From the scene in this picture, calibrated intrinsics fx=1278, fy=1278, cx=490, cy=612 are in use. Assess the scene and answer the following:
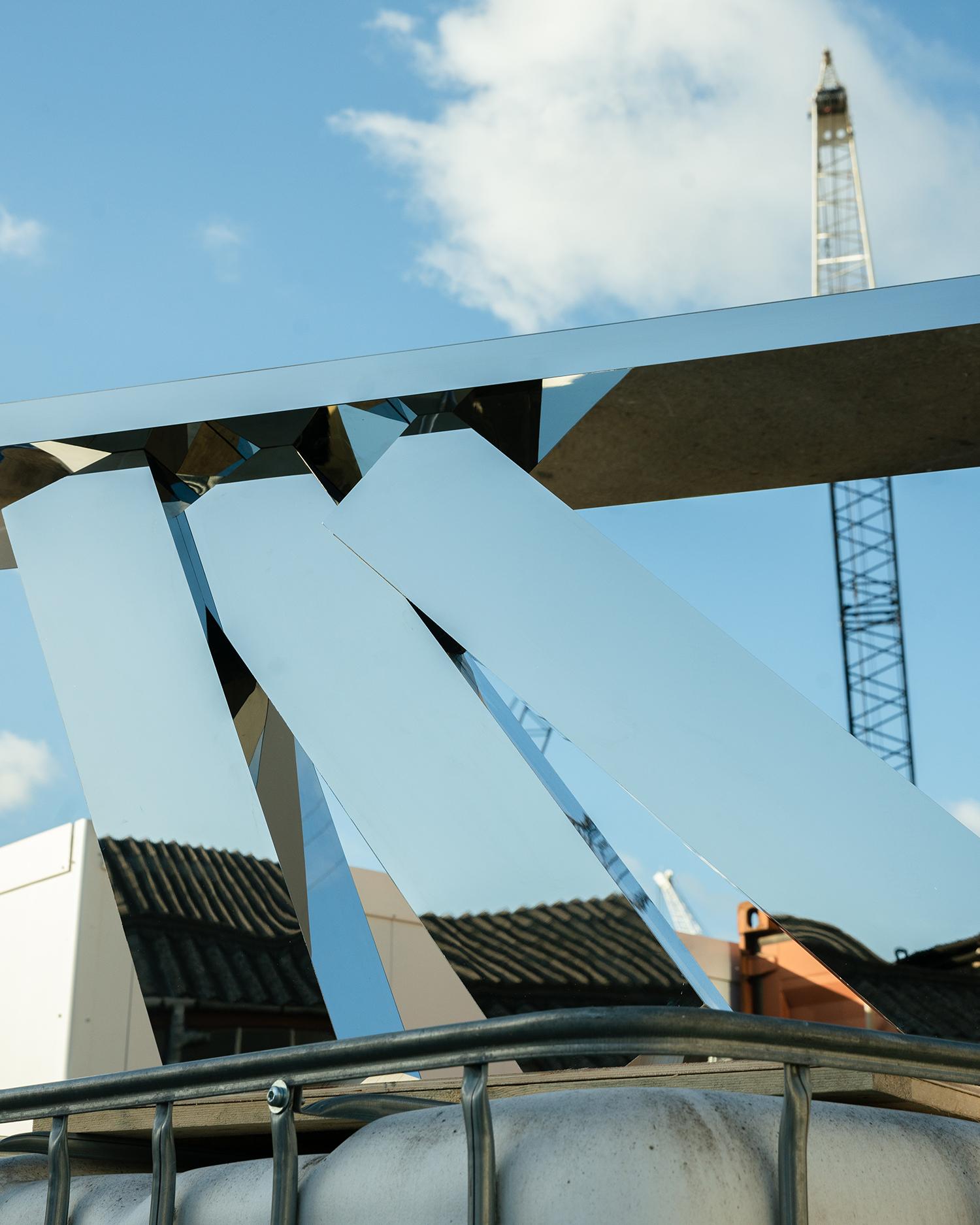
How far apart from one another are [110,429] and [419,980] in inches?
337

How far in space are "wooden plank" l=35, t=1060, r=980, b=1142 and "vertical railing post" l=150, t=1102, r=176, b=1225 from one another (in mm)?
92

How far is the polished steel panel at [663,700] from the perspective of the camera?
8.72 feet

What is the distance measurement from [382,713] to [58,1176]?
167 cm

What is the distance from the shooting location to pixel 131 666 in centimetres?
345

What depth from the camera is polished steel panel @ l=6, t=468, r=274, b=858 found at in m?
3.28

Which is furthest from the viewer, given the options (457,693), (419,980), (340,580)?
(419,980)

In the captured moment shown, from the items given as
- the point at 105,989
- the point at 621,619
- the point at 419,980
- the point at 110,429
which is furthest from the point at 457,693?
A: the point at 419,980

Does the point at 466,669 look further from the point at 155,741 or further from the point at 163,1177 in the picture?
the point at 163,1177

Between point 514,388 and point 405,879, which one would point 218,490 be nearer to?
point 514,388

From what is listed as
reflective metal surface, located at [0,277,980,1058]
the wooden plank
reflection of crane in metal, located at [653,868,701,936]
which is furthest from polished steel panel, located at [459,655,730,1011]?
reflection of crane in metal, located at [653,868,701,936]

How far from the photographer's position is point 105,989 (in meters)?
9.80

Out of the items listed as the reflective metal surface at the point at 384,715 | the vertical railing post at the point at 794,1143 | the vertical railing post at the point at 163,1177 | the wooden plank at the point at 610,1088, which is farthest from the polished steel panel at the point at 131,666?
the vertical railing post at the point at 794,1143

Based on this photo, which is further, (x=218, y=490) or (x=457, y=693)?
(x=218, y=490)

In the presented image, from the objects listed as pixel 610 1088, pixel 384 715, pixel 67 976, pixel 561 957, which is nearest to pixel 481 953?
pixel 561 957
